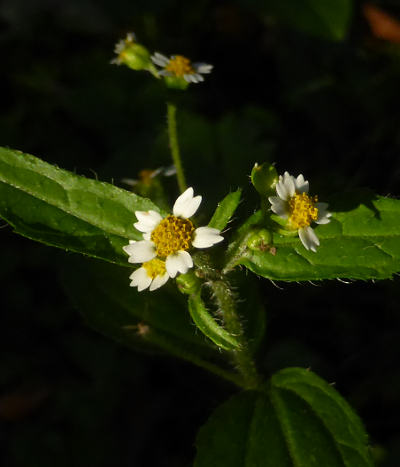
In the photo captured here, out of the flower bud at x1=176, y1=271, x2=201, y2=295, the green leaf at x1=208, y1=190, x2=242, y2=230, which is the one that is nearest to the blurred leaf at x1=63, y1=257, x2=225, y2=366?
the flower bud at x1=176, y1=271, x2=201, y2=295

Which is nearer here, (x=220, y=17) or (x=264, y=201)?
(x=264, y=201)

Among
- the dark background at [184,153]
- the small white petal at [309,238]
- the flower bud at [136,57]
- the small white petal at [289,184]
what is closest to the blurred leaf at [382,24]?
the dark background at [184,153]

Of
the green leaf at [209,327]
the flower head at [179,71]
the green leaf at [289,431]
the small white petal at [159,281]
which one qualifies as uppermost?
the flower head at [179,71]

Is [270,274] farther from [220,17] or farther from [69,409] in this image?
[220,17]

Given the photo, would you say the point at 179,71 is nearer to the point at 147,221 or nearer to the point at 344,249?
the point at 147,221

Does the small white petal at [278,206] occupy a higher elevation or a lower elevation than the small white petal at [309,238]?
higher

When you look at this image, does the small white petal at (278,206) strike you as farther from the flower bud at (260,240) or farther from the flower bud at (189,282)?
the flower bud at (189,282)

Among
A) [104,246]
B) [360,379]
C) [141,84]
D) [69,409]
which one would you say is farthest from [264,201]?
[141,84]
